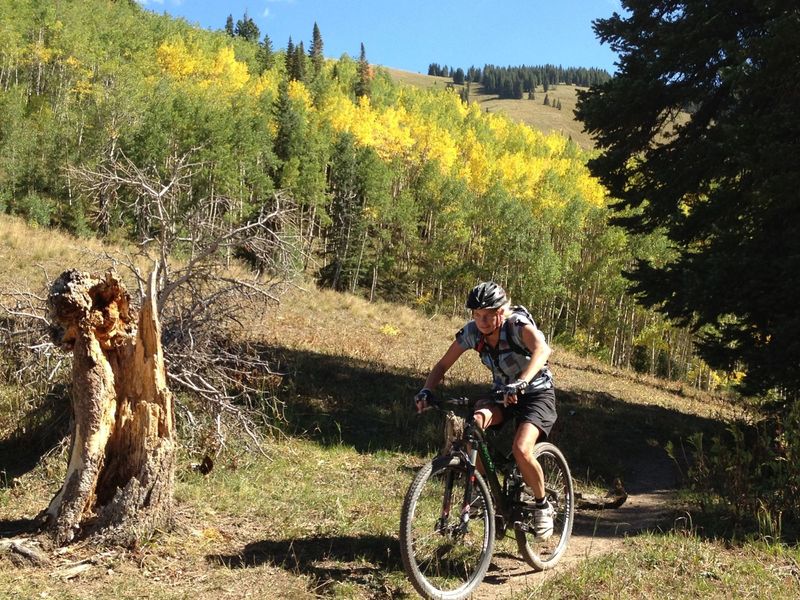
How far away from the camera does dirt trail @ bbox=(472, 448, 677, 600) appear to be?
464cm

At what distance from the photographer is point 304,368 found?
11117 mm

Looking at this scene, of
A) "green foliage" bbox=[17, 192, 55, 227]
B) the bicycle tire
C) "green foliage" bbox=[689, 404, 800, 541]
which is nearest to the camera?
the bicycle tire

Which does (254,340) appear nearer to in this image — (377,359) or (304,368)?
(304,368)

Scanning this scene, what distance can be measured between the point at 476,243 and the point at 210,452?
5398cm

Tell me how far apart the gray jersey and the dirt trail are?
150 cm

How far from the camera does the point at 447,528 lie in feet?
14.3

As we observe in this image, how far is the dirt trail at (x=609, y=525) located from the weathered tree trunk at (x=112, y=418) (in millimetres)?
2713

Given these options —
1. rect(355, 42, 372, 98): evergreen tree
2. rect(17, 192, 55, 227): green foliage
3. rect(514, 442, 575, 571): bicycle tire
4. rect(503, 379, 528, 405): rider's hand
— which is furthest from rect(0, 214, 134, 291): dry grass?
rect(355, 42, 372, 98): evergreen tree

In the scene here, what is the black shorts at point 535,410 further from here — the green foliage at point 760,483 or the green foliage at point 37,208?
the green foliage at point 37,208

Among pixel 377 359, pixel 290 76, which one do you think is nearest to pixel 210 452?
pixel 377 359

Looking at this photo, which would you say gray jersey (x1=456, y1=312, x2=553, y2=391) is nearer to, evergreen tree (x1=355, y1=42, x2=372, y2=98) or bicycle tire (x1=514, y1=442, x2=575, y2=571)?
bicycle tire (x1=514, y1=442, x2=575, y2=571)

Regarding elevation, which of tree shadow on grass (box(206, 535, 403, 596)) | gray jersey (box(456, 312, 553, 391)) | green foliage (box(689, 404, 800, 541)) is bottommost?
tree shadow on grass (box(206, 535, 403, 596))

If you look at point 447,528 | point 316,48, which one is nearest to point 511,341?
point 447,528

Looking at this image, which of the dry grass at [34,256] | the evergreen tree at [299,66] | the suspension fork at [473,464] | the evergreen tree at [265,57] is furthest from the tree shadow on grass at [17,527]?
the evergreen tree at [265,57]
